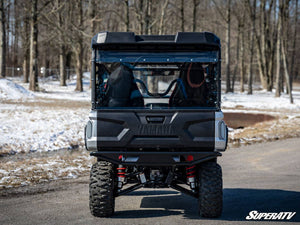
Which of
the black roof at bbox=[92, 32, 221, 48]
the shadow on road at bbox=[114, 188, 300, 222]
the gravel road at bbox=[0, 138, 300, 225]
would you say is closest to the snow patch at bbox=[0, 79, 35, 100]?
the gravel road at bbox=[0, 138, 300, 225]

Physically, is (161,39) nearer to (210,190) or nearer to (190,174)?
(190,174)

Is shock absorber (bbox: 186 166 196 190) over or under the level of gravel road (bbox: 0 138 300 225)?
over

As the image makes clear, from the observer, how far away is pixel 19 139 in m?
14.7

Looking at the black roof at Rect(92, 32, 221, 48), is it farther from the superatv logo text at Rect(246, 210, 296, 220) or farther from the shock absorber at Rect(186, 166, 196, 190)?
the superatv logo text at Rect(246, 210, 296, 220)

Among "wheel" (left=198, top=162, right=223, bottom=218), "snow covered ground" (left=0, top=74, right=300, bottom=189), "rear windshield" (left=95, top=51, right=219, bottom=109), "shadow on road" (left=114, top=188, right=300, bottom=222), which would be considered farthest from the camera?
"snow covered ground" (left=0, top=74, right=300, bottom=189)

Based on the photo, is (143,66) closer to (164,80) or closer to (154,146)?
(164,80)

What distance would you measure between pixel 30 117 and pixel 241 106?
1617cm

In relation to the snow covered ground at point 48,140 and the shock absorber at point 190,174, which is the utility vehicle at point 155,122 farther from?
the snow covered ground at point 48,140

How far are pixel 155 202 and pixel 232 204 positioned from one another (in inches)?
52.8

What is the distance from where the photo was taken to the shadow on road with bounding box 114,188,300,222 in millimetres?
6621

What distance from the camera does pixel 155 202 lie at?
7.57 m

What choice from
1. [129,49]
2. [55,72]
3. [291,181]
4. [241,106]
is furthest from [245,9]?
[129,49]

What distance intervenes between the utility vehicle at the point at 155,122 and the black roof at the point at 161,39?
0.01m

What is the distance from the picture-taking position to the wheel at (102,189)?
245 inches
